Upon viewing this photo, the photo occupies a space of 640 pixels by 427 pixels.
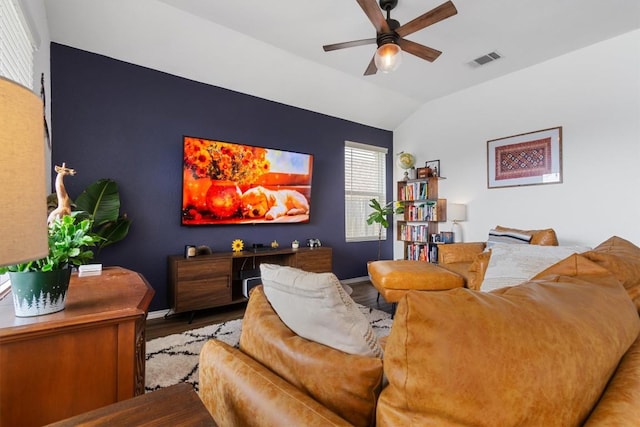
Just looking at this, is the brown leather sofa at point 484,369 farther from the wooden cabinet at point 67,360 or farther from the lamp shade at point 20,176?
the lamp shade at point 20,176

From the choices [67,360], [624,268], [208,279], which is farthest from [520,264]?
[208,279]

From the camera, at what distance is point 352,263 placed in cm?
486

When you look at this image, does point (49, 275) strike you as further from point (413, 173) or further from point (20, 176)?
point (413, 173)

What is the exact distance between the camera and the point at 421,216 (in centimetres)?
476

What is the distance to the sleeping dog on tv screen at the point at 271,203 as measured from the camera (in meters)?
3.75

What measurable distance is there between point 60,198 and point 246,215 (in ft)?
7.52

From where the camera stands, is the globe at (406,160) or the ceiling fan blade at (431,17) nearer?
the ceiling fan blade at (431,17)

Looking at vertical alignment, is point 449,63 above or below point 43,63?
above

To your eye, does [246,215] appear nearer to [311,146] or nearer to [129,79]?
[311,146]

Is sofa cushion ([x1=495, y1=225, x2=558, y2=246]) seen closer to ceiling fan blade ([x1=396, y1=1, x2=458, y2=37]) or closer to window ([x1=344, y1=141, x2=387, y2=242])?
window ([x1=344, y1=141, x2=387, y2=242])

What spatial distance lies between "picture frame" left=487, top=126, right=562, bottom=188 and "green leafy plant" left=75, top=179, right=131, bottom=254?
4486mm

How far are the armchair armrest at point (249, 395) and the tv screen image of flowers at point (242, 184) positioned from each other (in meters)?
2.59

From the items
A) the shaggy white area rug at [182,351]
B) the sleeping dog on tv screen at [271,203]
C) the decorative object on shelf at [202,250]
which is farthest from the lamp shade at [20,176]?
the sleeping dog on tv screen at [271,203]

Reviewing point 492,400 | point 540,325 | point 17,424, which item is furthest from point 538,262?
point 17,424
